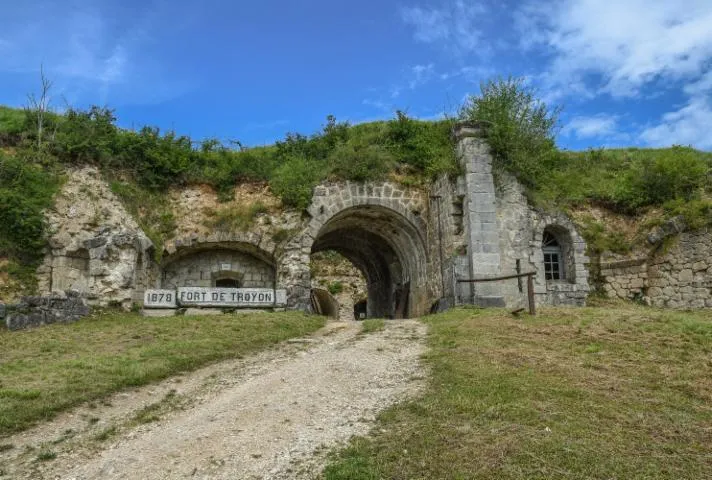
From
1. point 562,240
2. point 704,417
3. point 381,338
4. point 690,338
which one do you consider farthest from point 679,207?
point 704,417

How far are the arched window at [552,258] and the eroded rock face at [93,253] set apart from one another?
10.8 metres

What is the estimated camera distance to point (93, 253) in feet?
47.4

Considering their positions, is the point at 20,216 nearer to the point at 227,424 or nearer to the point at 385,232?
the point at 385,232

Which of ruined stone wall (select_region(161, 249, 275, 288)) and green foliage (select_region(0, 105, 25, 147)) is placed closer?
green foliage (select_region(0, 105, 25, 147))

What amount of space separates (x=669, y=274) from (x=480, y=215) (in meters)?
5.86

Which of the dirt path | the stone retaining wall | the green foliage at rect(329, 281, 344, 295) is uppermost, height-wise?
the green foliage at rect(329, 281, 344, 295)

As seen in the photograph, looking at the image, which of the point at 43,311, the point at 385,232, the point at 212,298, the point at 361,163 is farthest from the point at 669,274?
the point at 43,311

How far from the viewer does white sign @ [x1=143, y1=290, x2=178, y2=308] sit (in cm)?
1415

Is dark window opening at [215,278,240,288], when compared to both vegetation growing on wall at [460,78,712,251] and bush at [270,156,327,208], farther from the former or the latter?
vegetation growing on wall at [460,78,712,251]

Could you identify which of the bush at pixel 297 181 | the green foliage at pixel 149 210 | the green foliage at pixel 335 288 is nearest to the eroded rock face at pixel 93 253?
the green foliage at pixel 149 210

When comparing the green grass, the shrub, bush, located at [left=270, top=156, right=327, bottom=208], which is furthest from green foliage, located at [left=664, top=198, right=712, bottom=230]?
bush, located at [left=270, top=156, right=327, bottom=208]

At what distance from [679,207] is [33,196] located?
17.0 meters

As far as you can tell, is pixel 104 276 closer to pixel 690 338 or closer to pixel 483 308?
pixel 483 308

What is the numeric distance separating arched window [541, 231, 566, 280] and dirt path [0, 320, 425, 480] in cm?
906
